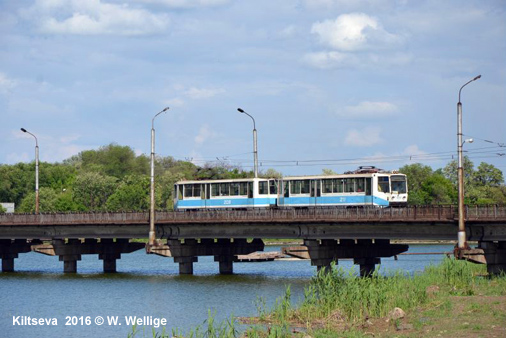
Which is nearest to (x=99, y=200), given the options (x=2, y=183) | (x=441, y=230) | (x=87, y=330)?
(x=2, y=183)

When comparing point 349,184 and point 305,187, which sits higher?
point 349,184

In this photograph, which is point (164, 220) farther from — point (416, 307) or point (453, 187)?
point (453, 187)

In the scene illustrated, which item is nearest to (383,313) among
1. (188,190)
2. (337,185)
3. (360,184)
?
(360,184)

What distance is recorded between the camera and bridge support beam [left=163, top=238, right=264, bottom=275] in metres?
74.1

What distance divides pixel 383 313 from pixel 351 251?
33.8 m

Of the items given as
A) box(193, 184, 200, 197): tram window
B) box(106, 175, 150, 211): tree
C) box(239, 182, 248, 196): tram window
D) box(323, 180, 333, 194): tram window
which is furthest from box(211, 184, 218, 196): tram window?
box(106, 175, 150, 211): tree

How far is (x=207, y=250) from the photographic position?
7700cm

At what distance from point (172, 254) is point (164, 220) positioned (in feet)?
10.3

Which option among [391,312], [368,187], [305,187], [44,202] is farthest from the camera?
[44,202]

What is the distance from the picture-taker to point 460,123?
57.1 meters

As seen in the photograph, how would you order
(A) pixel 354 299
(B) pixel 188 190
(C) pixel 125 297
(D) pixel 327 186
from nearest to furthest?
(A) pixel 354 299
(C) pixel 125 297
(D) pixel 327 186
(B) pixel 188 190

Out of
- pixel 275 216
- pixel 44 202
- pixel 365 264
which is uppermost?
pixel 44 202

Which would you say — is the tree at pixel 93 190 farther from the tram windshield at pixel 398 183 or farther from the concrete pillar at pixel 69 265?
the tram windshield at pixel 398 183

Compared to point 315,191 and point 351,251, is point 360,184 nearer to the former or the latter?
point 315,191
